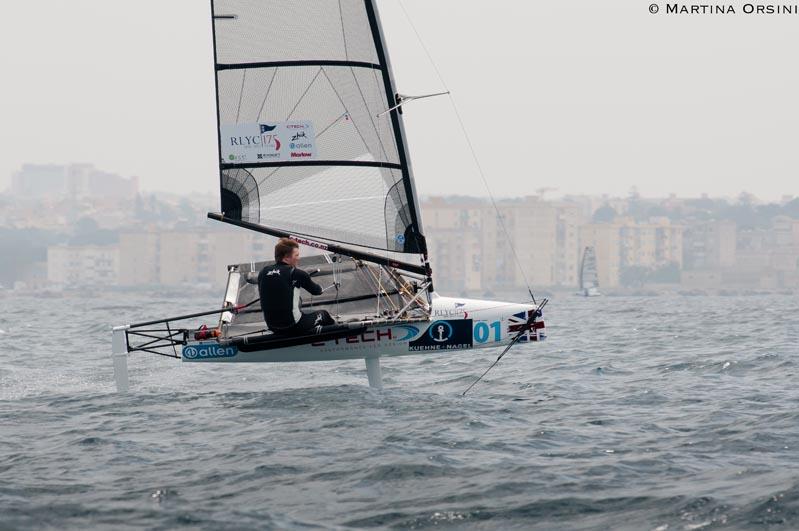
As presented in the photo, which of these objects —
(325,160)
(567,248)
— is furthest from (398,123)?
(567,248)

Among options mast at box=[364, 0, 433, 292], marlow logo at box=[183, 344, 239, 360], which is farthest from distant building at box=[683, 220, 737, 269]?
marlow logo at box=[183, 344, 239, 360]

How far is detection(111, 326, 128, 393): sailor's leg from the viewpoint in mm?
12414

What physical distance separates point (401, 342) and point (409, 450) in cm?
376

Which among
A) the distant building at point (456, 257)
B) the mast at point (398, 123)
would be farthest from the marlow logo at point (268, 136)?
the distant building at point (456, 257)

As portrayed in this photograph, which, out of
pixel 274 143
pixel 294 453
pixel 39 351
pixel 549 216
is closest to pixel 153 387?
pixel 274 143

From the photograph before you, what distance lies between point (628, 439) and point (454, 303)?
390cm

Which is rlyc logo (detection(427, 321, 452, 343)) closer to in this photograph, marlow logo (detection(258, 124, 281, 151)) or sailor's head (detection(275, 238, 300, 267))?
sailor's head (detection(275, 238, 300, 267))

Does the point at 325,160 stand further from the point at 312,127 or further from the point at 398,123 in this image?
the point at 398,123

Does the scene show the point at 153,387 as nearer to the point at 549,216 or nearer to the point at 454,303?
the point at 454,303

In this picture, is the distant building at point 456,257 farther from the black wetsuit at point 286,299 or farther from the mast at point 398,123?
the black wetsuit at point 286,299

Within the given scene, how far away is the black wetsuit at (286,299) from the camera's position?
11688 mm

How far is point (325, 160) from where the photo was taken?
13.5 metres

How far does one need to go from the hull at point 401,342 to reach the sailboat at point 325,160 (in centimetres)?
3

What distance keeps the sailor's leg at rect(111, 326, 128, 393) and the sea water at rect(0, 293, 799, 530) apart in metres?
0.27
